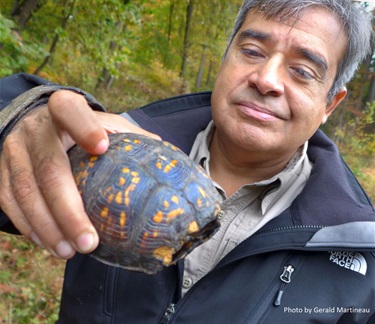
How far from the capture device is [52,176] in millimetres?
1169

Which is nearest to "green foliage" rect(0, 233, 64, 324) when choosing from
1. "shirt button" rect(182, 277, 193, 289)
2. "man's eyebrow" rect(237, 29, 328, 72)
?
"shirt button" rect(182, 277, 193, 289)

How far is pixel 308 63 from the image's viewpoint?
5.79 ft

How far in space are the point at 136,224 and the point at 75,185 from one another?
10.1 inches

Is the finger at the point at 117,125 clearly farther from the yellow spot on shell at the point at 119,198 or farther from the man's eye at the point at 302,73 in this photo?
the man's eye at the point at 302,73

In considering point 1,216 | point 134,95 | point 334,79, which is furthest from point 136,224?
point 134,95

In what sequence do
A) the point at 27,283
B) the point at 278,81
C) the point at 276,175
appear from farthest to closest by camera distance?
the point at 27,283 → the point at 276,175 → the point at 278,81

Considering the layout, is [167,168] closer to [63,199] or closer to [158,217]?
[158,217]

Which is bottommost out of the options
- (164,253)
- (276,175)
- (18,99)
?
(276,175)

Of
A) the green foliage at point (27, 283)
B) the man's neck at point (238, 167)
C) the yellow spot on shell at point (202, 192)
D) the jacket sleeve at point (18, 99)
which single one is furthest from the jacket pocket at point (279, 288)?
the green foliage at point (27, 283)

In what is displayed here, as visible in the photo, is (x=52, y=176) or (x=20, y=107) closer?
(x=52, y=176)

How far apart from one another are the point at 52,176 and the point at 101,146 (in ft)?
0.63

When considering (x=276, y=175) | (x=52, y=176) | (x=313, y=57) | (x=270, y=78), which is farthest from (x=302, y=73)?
(x=52, y=176)

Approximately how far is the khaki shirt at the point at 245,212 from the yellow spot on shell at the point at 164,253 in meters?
0.53

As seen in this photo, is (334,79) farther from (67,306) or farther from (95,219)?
(67,306)
